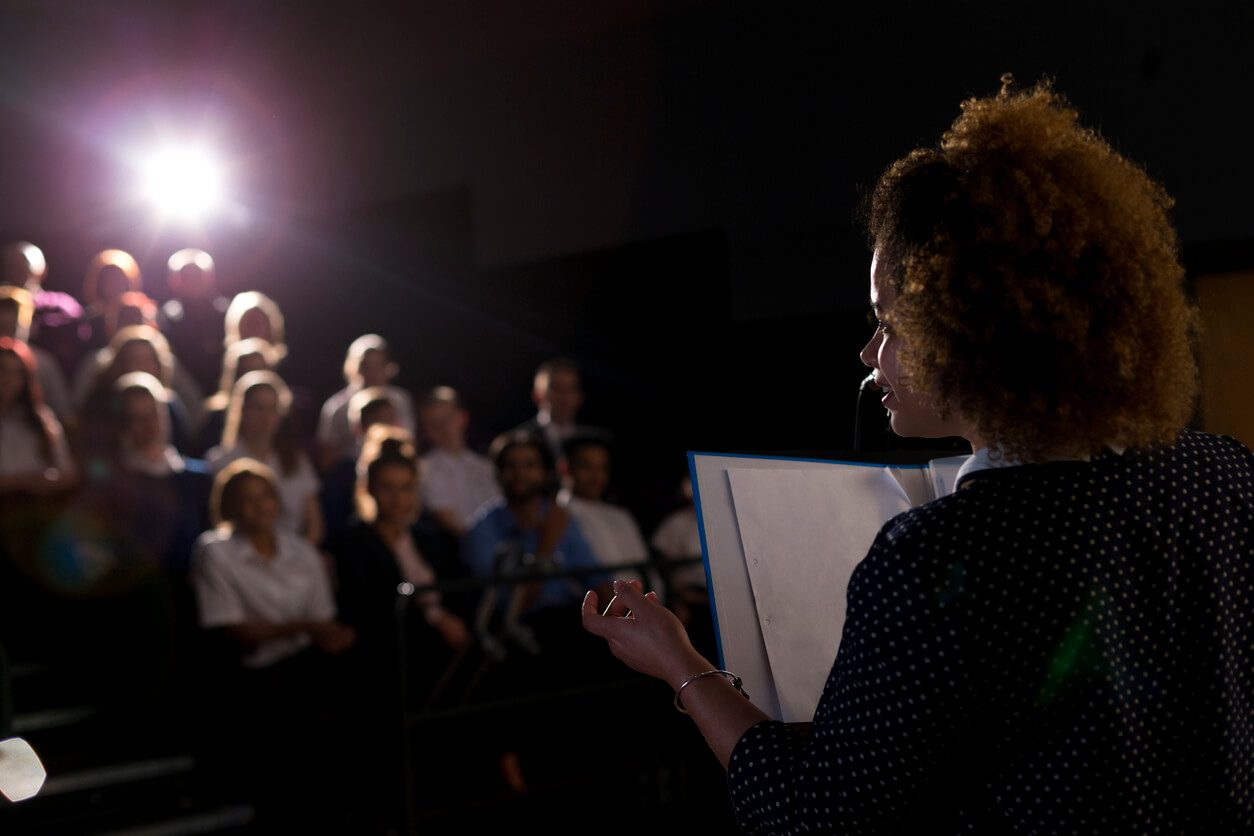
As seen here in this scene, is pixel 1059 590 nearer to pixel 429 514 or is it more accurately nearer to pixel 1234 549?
pixel 1234 549

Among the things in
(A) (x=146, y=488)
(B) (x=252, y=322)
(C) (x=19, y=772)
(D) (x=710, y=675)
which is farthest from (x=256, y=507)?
(D) (x=710, y=675)

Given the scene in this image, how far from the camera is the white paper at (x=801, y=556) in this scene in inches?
46.3

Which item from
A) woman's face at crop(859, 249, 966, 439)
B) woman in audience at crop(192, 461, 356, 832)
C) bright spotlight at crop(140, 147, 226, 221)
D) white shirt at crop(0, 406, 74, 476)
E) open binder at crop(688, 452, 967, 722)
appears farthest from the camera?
bright spotlight at crop(140, 147, 226, 221)

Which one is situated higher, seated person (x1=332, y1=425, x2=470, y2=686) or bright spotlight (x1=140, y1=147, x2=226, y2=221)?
bright spotlight (x1=140, y1=147, x2=226, y2=221)

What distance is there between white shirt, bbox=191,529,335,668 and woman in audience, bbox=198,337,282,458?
710 mm

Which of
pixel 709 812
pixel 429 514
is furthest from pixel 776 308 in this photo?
pixel 709 812

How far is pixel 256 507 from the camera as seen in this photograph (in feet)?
11.8

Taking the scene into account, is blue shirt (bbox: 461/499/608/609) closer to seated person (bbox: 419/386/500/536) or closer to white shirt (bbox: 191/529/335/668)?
seated person (bbox: 419/386/500/536)

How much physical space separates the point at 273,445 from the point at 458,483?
0.77 m

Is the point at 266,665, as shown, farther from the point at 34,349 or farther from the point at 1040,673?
the point at 1040,673

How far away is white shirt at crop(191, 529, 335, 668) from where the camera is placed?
347 cm

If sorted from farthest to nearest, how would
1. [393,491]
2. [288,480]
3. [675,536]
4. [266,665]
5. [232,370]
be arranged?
[675,536] → [232,370] → [288,480] → [393,491] → [266,665]

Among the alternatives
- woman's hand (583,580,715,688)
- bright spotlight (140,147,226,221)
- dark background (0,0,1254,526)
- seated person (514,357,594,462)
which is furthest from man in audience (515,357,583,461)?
woman's hand (583,580,715,688)

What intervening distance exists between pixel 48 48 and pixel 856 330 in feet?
14.7
